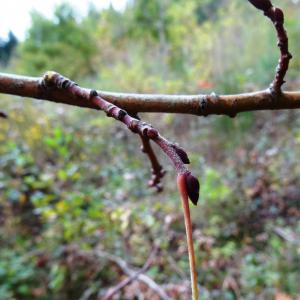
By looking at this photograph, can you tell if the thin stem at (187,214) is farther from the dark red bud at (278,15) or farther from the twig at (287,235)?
the twig at (287,235)

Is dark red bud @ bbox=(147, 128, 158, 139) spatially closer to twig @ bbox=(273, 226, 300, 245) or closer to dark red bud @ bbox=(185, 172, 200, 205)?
dark red bud @ bbox=(185, 172, 200, 205)

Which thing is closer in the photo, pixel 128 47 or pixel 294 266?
pixel 294 266

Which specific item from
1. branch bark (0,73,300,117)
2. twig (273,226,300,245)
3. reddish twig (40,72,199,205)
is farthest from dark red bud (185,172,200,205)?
twig (273,226,300,245)

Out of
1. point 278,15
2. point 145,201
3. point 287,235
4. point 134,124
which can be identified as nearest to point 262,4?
point 278,15

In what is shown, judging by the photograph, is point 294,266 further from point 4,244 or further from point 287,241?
point 4,244

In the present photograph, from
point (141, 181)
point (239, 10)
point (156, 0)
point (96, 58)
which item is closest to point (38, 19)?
point (96, 58)

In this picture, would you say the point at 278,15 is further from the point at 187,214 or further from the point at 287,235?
the point at 287,235

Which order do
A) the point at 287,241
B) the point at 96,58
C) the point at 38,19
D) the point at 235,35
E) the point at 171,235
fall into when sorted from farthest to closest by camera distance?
1. the point at 38,19
2. the point at 96,58
3. the point at 235,35
4. the point at 287,241
5. the point at 171,235
